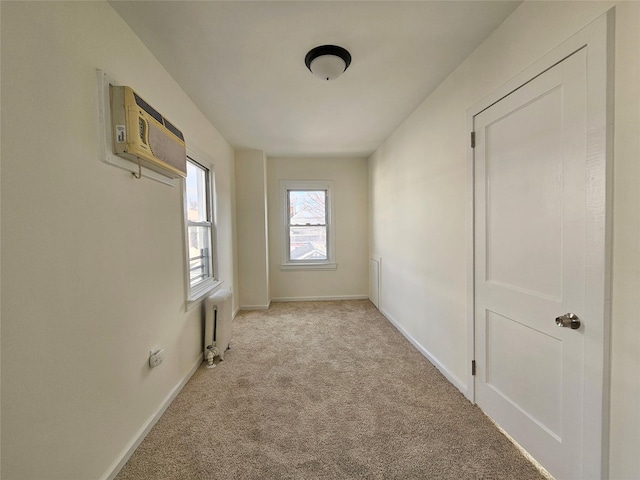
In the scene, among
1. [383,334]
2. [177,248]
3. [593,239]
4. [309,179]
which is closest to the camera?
[593,239]

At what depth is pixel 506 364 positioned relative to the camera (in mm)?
1583

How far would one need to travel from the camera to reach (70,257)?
1.14 meters

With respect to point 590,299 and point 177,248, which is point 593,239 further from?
point 177,248

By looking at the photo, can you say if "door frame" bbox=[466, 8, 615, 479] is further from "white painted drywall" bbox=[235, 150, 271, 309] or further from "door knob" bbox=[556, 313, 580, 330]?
"white painted drywall" bbox=[235, 150, 271, 309]

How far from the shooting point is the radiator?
2531 millimetres

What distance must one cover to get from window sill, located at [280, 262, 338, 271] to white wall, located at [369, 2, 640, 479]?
868 mm

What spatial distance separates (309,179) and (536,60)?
3.51m

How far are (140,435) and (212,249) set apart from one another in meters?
1.87

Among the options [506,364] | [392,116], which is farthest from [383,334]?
[392,116]

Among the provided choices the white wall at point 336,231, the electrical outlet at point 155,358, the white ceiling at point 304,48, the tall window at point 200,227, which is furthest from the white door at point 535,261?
the white wall at point 336,231

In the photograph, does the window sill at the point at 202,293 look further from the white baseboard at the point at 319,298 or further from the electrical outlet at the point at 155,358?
the white baseboard at the point at 319,298

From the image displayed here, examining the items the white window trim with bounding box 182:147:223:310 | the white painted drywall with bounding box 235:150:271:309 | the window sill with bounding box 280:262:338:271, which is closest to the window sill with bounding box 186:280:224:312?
the white window trim with bounding box 182:147:223:310

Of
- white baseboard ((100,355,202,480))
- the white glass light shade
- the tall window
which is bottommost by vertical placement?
white baseboard ((100,355,202,480))

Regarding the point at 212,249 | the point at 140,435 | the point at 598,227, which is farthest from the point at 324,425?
the point at 212,249
